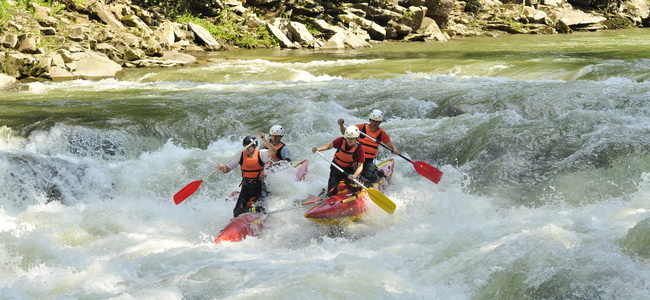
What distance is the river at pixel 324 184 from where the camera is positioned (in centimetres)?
540

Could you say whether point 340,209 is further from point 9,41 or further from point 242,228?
point 9,41

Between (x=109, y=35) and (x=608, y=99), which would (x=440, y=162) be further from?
(x=109, y=35)

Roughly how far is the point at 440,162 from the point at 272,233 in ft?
10.6

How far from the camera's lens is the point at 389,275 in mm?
5547

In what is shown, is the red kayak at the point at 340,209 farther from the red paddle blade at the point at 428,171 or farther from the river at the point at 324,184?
the red paddle blade at the point at 428,171

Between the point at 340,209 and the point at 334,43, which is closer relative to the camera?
the point at 340,209

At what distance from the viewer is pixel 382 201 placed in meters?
7.13

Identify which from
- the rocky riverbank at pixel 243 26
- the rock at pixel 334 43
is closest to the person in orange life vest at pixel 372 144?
the rocky riverbank at pixel 243 26

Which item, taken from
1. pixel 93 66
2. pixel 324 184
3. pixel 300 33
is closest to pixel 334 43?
pixel 300 33

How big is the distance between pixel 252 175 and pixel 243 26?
18.7m

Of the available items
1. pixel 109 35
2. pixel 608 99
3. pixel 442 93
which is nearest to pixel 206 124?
pixel 442 93

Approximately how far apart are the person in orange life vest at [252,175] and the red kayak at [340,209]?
72 centimetres

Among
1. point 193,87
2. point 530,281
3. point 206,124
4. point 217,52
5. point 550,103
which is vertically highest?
point 530,281

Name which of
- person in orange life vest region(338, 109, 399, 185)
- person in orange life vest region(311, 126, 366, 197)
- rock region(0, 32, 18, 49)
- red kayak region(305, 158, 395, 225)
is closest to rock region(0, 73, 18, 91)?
rock region(0, 32, 18, 49)
